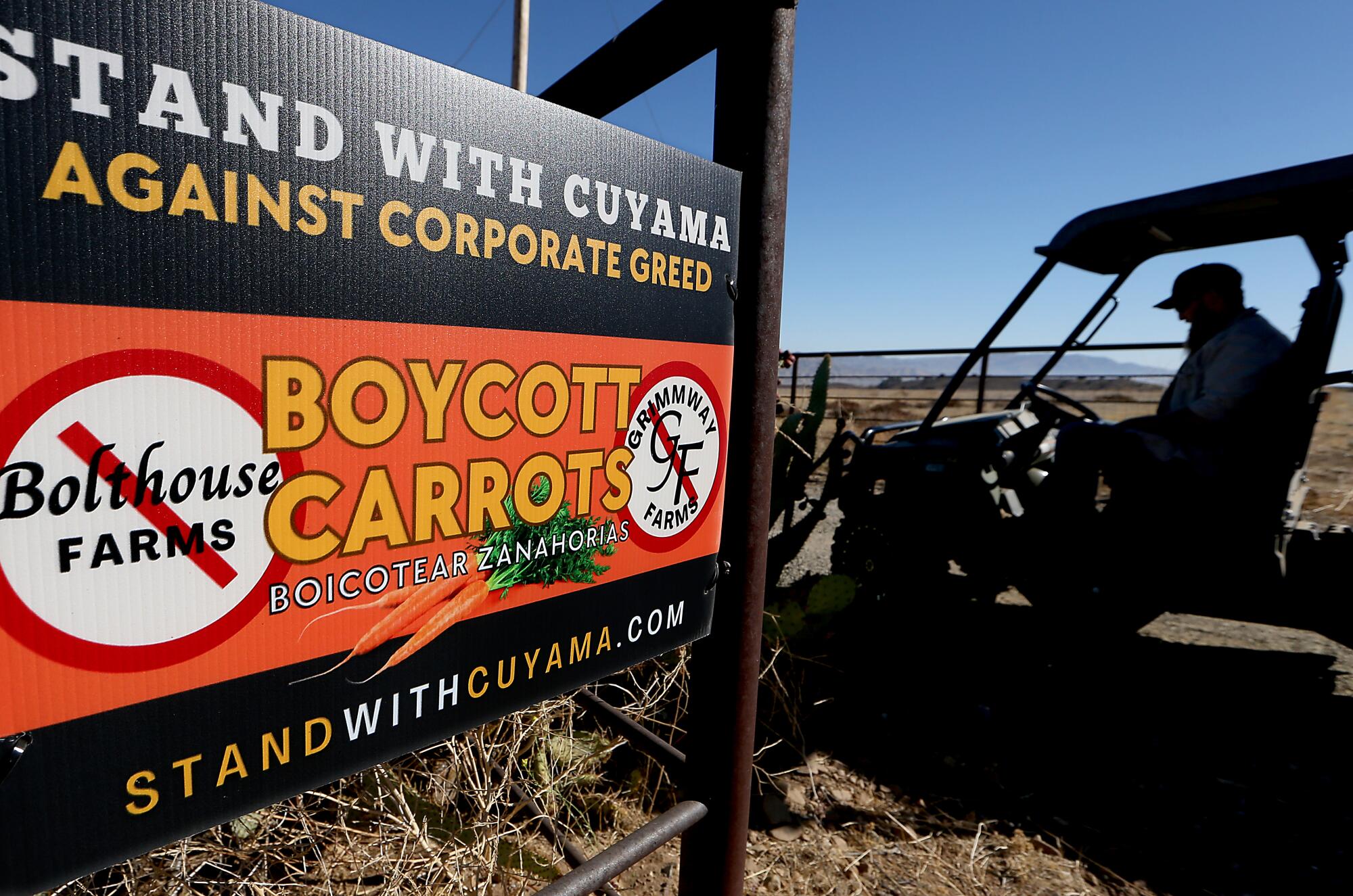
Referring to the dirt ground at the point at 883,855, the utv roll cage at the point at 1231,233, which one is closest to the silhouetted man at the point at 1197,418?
the utv roll cage at the point at 1231,233

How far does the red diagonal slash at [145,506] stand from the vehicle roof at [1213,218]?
3.47 metres

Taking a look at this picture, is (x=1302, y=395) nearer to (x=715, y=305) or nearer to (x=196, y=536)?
(x=715, y=305)

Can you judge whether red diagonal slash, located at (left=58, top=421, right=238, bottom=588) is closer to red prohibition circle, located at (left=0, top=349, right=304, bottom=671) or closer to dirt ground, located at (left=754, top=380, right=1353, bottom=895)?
red prohibition circle, located at (left=0, top=349, right=304, bottom=671)

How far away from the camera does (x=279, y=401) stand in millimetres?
687

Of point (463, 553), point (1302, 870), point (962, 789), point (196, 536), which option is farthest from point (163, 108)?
point (1302, 870)

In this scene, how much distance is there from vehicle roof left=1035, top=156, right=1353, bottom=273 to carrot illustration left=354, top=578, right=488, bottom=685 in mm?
3236

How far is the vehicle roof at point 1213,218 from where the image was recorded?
2.57 meters

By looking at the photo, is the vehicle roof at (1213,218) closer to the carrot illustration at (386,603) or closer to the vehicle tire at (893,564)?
the vehicle tire at (893,564)

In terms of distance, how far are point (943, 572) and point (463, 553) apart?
3.02 meters

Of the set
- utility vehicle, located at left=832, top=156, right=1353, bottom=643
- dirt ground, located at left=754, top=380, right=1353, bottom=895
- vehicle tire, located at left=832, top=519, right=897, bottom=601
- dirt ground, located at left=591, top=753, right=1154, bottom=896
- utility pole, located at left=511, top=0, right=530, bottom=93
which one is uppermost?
utility pole, located at left=511, top=0, right=530, bottom=93

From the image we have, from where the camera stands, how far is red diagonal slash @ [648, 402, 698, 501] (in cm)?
102

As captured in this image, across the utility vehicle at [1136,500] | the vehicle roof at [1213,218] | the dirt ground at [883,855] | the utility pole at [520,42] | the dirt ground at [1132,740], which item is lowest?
the dirt ground at [883,855]

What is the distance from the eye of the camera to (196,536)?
0.66 meters

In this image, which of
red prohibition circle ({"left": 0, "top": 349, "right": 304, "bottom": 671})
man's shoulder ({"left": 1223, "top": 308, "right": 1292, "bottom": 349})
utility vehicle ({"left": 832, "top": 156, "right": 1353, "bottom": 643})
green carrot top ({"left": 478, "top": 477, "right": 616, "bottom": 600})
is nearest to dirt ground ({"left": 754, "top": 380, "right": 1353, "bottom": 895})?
utility vehicle ({"left": 832, "top": 156, "right": 1353, "bottom": 643})
